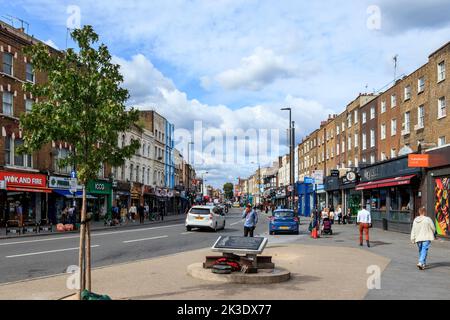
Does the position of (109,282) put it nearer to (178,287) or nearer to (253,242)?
(178,287)

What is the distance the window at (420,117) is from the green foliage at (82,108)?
29.2 m

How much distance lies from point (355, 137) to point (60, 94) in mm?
44309

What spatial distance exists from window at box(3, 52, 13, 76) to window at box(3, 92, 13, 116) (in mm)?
1435

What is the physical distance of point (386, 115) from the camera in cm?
4103

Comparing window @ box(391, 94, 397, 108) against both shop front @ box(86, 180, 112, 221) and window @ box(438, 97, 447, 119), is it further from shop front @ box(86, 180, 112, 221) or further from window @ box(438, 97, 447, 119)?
shop front @ box(86, 180, 112, 221)

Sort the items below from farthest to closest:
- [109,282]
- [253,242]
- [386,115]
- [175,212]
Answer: [175,212] < [386,115] < [253,242] < [109,282]

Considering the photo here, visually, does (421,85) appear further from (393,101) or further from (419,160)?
(419,160)

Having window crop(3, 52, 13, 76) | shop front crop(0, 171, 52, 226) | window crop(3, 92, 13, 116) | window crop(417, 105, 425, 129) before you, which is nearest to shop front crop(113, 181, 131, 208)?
shop front crop(0, 171, 52, 226)

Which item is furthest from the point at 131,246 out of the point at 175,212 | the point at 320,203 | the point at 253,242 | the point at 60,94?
the point at 175,212

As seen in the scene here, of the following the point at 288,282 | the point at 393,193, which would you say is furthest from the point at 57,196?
Answer: the point at 288,282

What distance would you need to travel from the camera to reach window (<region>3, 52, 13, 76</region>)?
3225 cm

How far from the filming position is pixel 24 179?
107 feet

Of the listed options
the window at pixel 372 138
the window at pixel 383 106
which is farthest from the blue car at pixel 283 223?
the window at pixel 372 138

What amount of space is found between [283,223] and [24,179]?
17.4 metres
